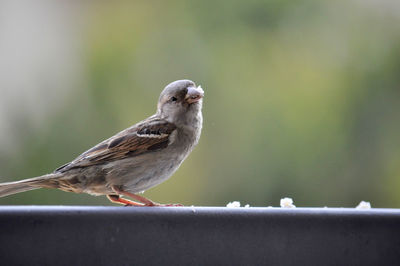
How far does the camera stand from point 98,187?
252 centimetres

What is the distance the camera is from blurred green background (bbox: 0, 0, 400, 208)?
4680 millimetres

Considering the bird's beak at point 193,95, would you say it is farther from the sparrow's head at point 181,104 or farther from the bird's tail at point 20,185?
the bird's tail at point 20,185

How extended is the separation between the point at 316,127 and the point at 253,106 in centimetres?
53

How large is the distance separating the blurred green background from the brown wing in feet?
6.52

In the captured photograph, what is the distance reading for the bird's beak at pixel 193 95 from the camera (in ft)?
8.42

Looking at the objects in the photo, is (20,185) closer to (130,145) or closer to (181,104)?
(130,145)

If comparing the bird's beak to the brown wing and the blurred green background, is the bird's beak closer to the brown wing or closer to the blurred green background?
the brown wing

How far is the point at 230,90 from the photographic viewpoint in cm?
492

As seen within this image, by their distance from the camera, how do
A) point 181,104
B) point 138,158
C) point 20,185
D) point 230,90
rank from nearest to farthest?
point 20,185 → point 138,158 → point 181,104 → point 230,90

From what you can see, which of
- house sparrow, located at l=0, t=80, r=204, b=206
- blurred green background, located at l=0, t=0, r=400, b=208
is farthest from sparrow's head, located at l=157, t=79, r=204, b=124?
blurred green background, located at l=0, t=0, r=400, b=208

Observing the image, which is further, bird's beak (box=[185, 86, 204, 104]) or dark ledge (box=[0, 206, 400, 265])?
bird's beak (box=[185, 86, 204, 104])

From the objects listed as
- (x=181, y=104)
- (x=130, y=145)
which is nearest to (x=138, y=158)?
(x=130, y=145)

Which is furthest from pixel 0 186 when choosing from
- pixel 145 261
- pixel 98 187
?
pixel 145 261

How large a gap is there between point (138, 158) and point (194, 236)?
1.00 metres
